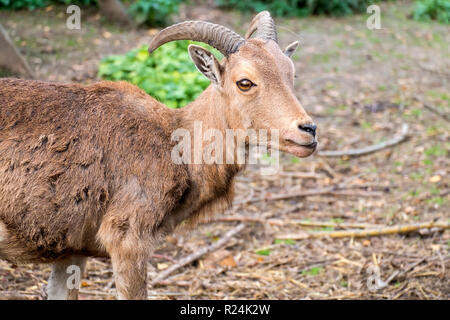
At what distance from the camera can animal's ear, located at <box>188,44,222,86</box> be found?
5.36m

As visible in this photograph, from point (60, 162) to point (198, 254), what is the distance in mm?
2982

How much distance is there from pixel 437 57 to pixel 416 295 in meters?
11.1

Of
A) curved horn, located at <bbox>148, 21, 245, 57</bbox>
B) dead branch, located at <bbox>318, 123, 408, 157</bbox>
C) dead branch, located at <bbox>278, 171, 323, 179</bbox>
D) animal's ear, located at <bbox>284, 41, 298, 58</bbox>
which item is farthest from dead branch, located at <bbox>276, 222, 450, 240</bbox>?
curved horn, located at <bbox>148, 21, 245, 57</bbox>

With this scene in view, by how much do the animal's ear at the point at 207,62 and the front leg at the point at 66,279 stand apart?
7.67ft

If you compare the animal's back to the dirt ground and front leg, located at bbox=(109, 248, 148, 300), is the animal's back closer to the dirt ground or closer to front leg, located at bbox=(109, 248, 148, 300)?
front leg, located at bbox=(109, 248, 148, 300)

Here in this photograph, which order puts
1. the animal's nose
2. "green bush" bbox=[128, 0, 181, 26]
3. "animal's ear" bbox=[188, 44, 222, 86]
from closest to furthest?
the animal's nose
"animal's ear" bbox=[188, 44, 222, 86]
"green bush" bbox=[128, 0, 181, 26]

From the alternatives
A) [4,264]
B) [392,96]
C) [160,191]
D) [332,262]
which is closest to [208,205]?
[160,191]

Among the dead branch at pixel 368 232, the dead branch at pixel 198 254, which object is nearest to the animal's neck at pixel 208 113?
the dead branch at pixel 198 254

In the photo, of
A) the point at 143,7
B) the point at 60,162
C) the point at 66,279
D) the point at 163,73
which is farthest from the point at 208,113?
the point at 143,7

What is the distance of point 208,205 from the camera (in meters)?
5.71

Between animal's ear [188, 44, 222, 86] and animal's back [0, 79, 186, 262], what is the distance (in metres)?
0.78

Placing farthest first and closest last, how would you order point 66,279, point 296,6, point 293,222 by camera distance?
point 296,6, point 293,222, point 66,279

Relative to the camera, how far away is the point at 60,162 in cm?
504

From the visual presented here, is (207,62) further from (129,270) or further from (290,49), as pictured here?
(129,270)
